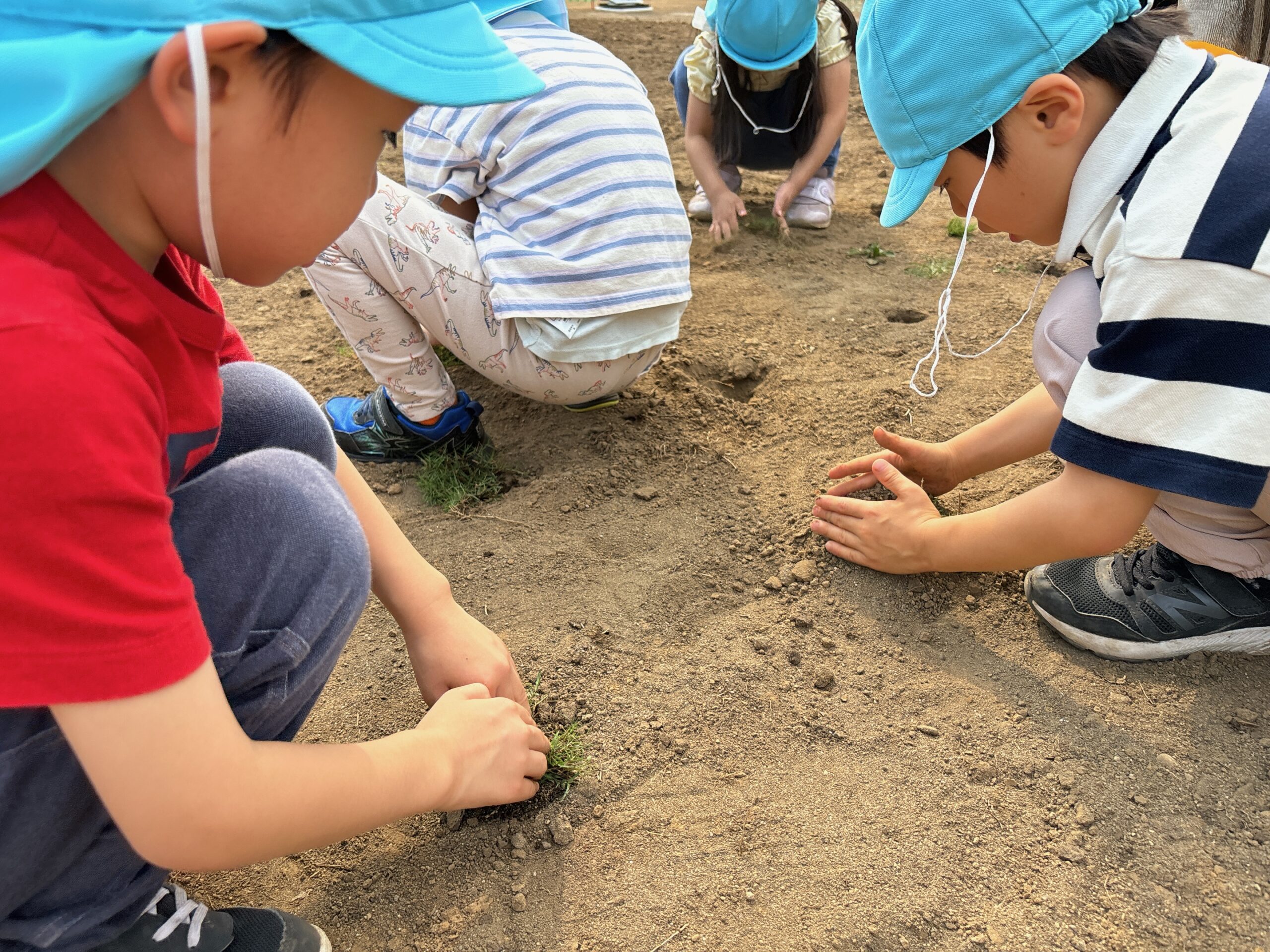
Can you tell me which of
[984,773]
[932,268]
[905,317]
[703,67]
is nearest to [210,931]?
[984,773]

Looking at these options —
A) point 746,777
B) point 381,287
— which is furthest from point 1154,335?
point 381,287

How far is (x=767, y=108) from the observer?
3.88 metres

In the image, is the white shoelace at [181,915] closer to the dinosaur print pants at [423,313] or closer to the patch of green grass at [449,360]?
the dinosaur print pants at [423,313]

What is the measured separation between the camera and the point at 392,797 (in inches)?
44.9

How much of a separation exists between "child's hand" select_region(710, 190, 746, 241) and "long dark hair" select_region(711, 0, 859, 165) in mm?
357

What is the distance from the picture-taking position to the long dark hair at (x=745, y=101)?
3.75 metres

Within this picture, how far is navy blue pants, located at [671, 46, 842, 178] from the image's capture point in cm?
384

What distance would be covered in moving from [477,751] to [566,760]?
1.17ft

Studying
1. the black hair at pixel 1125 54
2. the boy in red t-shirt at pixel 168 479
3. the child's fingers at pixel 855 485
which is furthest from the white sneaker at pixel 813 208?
the boy in red t-shirt at pixel 168 479

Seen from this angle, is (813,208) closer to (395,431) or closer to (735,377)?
(735,377)

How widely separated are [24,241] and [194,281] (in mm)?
446

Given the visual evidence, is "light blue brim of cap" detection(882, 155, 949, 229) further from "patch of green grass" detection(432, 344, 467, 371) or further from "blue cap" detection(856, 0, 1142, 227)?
"patch of green grass" detection(432, 344, 467, 371)

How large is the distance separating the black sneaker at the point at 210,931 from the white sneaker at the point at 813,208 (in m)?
3.01

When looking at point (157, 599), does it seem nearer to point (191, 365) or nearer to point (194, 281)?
point (191, 365)
